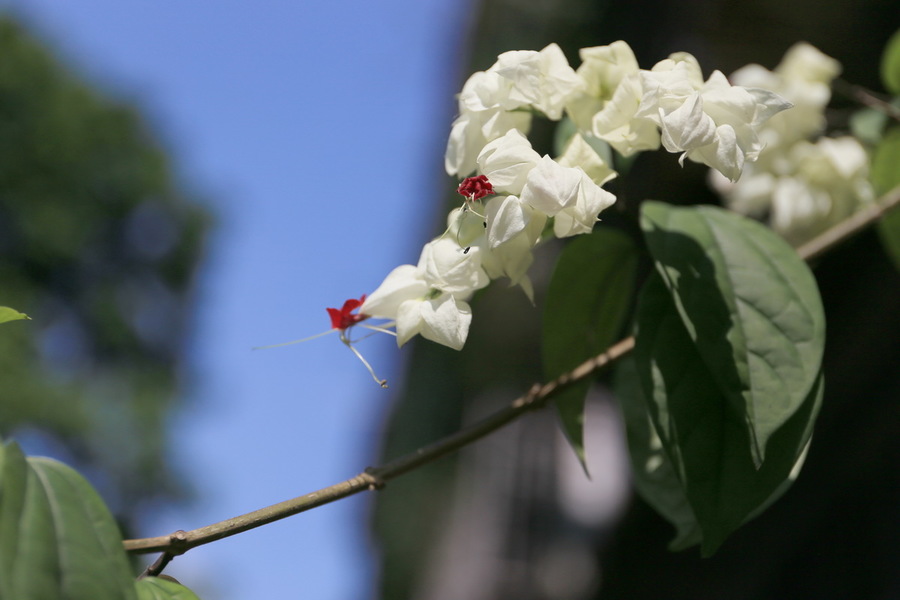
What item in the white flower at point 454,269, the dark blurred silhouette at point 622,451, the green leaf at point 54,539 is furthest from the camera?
the dark blurred silhouette at point 622,451

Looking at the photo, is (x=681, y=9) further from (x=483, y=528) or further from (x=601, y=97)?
(x=483, y=528)

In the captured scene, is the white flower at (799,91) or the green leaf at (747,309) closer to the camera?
the green leaf at (747,309)

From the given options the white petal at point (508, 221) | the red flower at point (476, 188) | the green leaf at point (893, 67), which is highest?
the green leaf at point (893, 67)

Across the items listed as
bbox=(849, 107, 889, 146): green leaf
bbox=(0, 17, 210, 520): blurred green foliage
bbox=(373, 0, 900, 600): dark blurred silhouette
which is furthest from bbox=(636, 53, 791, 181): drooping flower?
bbox=(0, 17, 210, 520): blurred green foliage

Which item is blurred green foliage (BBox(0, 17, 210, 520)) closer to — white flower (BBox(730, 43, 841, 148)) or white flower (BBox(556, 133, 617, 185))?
white flower (BBox(730, 43, 841, 148))

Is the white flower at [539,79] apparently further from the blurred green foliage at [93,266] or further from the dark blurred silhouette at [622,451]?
the blurred green foliage at [93,266]

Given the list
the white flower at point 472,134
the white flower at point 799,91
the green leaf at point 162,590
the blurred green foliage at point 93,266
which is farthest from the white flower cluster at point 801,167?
the blurred green foliage at point 93,266
